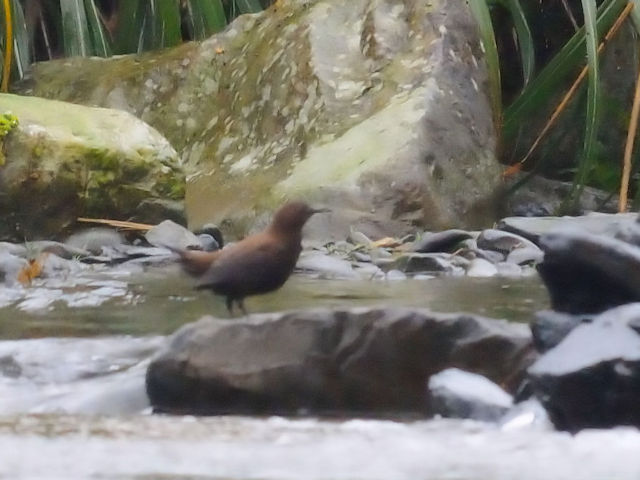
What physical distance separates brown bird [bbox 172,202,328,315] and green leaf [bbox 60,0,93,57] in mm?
4721

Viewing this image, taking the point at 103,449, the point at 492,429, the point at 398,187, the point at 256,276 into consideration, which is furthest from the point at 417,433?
the point at 398,187

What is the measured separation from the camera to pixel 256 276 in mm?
3334

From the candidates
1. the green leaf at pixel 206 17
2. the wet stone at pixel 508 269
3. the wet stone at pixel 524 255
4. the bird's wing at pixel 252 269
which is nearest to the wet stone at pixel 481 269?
the wet stone at pixel 508 269

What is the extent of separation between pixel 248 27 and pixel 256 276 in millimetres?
4356

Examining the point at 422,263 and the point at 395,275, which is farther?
the point at 422,263

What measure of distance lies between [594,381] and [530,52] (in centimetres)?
551

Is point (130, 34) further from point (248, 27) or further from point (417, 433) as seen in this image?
point (417, 433)

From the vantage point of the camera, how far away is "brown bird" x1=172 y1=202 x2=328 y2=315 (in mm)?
3342

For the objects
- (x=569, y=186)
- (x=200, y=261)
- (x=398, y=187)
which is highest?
(x=200, y=261)

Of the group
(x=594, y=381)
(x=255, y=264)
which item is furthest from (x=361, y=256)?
(x=594, y=381)

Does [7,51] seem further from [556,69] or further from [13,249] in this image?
[556,69]

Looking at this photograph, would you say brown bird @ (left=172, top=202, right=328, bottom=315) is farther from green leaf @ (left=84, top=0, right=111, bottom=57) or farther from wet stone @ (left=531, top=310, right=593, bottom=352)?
green leaf @ (left=84, top=0, right=111, bottom=57)

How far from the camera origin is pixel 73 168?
19.0 ft

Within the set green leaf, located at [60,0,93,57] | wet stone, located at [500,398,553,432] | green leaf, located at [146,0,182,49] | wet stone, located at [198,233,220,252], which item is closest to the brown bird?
wet stone, located at [500,398,553,432]
